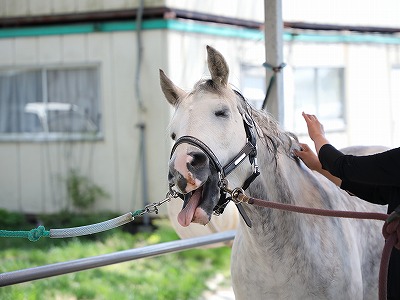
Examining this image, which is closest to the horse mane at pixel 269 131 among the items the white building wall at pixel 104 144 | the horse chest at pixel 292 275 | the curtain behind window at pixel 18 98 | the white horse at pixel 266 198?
the white horse at pixel 266 198

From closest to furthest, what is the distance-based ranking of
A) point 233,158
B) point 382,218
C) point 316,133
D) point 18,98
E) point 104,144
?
point 233,158
point 382,218
point 316,133
point 104,144
point 18,98

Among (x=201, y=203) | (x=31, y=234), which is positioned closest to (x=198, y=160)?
(x=201, y=203)

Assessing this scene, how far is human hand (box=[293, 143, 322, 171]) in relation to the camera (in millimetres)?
3031

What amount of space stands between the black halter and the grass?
3856 millimetres

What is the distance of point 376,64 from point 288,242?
417 inches

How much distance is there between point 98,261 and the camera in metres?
3.50

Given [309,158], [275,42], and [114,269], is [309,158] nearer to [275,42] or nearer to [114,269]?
[275,42]

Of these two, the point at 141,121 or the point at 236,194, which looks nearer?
the point at 236,194

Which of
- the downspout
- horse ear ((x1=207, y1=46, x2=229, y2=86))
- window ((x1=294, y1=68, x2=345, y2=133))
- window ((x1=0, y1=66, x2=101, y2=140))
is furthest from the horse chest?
window ((x1=294, y1=68, x2=345, y2=133))

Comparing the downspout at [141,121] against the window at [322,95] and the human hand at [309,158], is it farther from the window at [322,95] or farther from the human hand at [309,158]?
the human hand at [309,158]

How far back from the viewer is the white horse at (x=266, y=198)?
8.13ft

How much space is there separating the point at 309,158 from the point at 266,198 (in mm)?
350

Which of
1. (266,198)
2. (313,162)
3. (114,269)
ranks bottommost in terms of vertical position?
(114,269)

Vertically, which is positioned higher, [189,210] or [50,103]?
[50,103]
